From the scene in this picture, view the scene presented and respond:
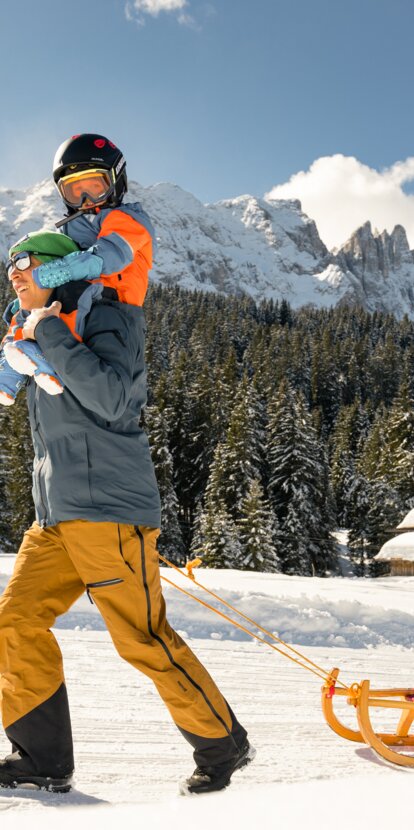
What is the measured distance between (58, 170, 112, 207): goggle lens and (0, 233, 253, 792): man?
0.60m

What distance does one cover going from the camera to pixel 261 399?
64938mm

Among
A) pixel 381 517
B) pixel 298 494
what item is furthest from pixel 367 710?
pixel 381 517

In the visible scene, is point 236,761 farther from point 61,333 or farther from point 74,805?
point 61,333

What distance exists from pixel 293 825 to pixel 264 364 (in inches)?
3479

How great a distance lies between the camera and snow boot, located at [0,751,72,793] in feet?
7.87

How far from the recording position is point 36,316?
7.64 feet

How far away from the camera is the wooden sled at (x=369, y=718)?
2.92 meters

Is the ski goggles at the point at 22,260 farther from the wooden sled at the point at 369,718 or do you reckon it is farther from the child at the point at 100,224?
the wooden sled at the point at 369,718

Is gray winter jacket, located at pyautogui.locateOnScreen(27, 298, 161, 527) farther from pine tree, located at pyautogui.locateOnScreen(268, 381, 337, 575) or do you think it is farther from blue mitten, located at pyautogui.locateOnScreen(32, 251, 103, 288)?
pine tree, located at pyautogui.locateOnScreen(268, 381, 337, 575)

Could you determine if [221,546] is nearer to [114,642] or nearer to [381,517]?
[381,517]

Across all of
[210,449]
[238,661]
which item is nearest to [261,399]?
[210,449]

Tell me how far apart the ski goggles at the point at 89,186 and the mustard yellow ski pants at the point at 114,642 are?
1434 millimetres

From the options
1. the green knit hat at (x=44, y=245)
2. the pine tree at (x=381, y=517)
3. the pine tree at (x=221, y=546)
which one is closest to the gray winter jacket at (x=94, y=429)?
the green knit hat at (x=44, y=245)

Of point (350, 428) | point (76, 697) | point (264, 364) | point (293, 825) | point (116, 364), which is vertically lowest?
point (76, 697)
